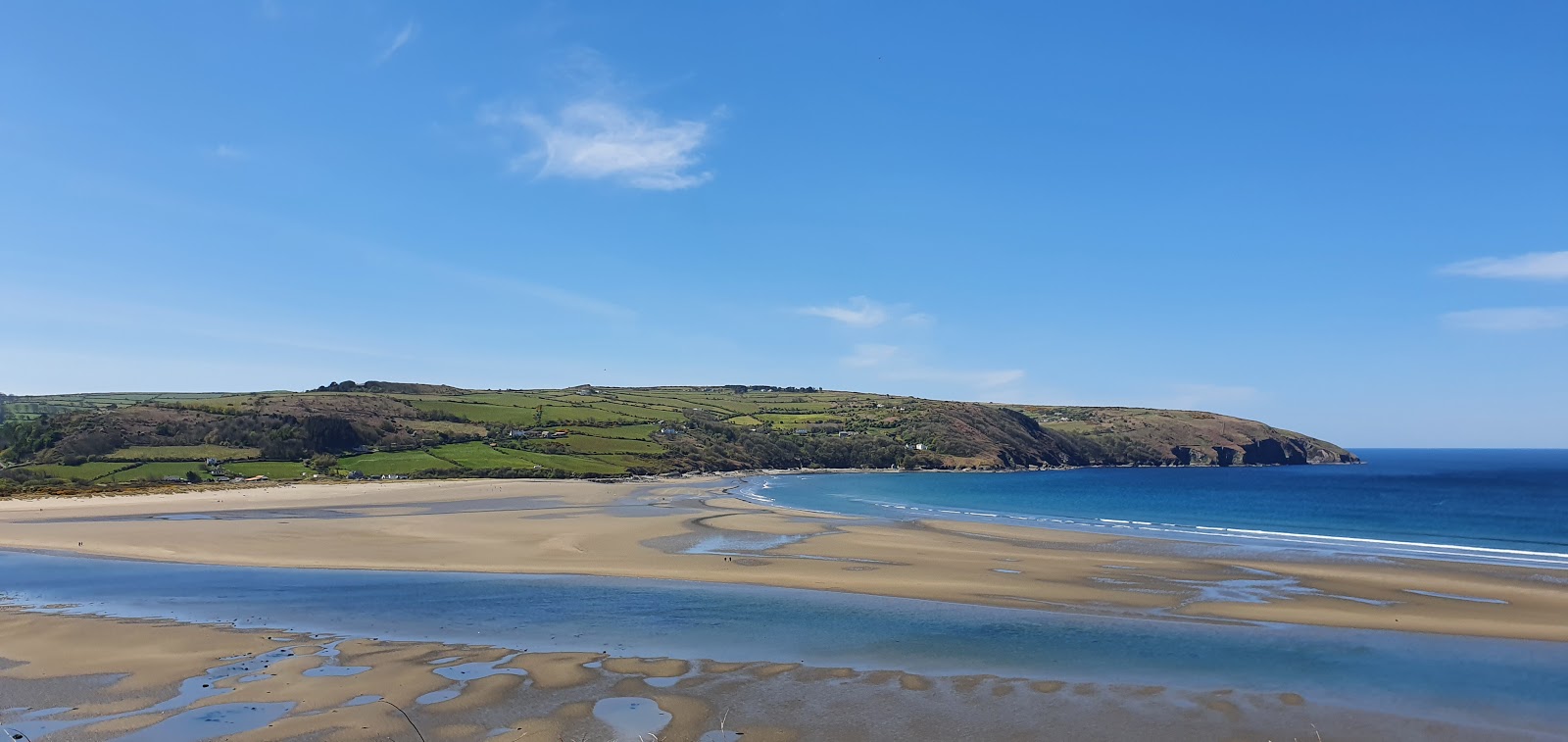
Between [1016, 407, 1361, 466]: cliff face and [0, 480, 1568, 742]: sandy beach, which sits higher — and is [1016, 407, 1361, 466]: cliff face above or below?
above

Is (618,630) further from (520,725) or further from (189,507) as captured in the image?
(189,507)

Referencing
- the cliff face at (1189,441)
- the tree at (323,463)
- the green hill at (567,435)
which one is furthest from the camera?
the cliff face at (1189,441)

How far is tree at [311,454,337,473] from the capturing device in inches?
2837

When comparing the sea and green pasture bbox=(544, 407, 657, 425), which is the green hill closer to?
green pasture bbox=(544, 407, 657, 425)

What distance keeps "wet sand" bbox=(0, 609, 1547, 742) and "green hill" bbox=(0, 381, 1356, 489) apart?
178ft

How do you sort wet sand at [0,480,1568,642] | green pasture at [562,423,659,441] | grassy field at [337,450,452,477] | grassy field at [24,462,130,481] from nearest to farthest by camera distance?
wet sand at [0,480,1568,642], grassy field at [24,462,130,481], grassy field at [337,450,452,477], green pasture at [562,423,659,441]

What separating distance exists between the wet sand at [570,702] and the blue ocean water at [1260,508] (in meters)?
26.4

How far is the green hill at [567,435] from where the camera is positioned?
2719 inches

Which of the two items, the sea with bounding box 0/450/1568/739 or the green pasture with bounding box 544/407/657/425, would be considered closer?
the sea with bounding box 0/450/1568/739

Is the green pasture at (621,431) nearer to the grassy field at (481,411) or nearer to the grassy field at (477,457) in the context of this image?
the grassy field at (481,411)

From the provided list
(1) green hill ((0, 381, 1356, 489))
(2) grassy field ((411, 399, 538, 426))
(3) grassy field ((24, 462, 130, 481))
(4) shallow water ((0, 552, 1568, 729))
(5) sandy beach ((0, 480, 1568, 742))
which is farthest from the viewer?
(2) grassy field ((411, 399, 538, 426))

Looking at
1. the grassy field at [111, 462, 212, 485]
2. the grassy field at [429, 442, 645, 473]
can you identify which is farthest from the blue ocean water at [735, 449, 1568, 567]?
the grassy field at [111, 462, 212, 485]

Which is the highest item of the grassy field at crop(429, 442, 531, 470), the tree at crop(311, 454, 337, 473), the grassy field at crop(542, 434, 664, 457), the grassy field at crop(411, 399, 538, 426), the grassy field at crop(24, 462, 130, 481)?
the grassy field at crop(411, 399, 538, 426)

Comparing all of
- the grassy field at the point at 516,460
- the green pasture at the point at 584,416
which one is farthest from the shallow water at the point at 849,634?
the green pasture at the point at 584,416
